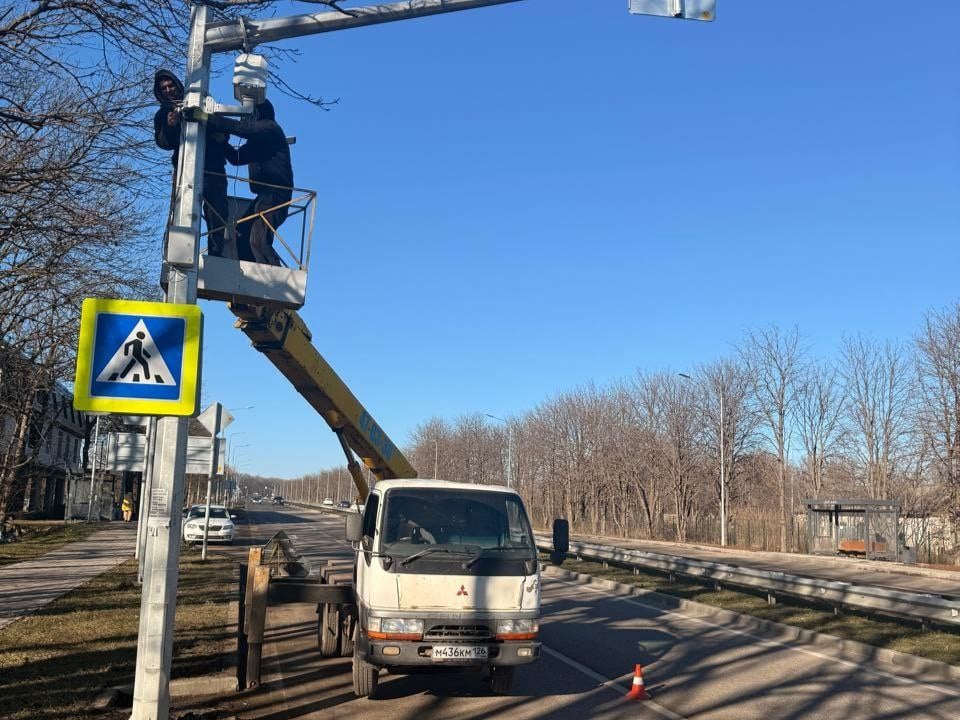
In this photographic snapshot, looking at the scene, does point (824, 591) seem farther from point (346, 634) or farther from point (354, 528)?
point (354, 528)

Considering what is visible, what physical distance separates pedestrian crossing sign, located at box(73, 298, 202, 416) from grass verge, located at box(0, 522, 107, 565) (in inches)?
750

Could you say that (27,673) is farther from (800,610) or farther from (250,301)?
(800,610)

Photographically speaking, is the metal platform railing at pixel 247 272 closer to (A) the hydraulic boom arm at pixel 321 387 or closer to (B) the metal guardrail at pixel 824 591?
(A) the hydraulic boom arm at pixel 321 387

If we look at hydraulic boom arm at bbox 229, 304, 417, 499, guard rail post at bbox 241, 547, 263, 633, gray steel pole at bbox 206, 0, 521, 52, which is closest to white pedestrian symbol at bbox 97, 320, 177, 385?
gray steel pole at bbox 206, 0, 521, 52

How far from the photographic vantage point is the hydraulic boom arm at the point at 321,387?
940 cm

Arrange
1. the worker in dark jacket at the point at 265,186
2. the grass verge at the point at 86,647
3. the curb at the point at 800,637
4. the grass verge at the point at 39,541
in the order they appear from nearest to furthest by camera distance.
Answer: the grass verge at the point at 86,647, the worker in dark jacket at the point at 265,186, the curb at the point at 800,637, the grass verge at the point at 39,541

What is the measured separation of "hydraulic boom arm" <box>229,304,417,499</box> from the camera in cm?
940

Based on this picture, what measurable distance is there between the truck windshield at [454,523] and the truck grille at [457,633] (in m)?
0.69

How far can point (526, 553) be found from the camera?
834 cm

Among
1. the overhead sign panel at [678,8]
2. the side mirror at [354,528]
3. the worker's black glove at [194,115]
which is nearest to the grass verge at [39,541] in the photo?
the side mirror at [354,528]

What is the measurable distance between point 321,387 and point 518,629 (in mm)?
4502

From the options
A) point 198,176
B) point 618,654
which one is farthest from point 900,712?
point 198,176

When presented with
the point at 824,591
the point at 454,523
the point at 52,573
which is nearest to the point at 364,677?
the point at 454,523

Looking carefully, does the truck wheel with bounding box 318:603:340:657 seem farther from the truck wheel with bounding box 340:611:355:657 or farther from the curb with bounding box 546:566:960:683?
the curb with bounding box 546:566:960:683
